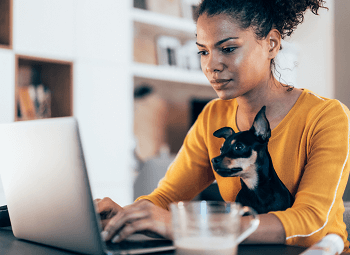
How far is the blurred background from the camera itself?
2211mm

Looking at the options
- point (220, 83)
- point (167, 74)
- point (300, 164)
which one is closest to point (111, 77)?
point (167, 74)

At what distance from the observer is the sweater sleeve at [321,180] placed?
71cm

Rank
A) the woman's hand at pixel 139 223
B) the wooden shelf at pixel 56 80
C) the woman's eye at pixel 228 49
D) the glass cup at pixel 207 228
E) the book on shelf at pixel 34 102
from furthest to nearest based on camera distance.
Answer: the wooden shelf at pixel 56 80 → the book on shelf at pixel 34 102 → the woman's eye at pixel 228 49 → the woman's hand at pixel 139 223 → the glass cup at pixel 207 228

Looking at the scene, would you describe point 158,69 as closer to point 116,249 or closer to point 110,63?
point 110,63

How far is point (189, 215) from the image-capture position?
479 mm

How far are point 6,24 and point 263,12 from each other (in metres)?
1.81

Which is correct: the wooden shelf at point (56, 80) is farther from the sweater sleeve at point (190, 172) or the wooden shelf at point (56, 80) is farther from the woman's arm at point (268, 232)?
the woman's arm at point (268, 232)

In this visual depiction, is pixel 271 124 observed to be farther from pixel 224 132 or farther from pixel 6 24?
pixel 6 24

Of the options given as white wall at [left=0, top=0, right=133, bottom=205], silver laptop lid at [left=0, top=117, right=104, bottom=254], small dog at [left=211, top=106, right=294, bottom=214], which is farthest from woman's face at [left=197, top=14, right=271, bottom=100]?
white wall at [left=0, top=0, right=133, bottom=205]

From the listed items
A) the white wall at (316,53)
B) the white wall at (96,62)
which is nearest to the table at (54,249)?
the white wall at (96,62)

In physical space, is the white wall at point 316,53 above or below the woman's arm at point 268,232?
above

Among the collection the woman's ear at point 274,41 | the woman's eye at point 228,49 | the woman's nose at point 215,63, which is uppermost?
the woman's ear at point 274,41

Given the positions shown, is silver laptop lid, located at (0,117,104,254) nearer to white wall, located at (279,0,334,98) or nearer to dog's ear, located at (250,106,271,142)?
dog's ear, located at (250,106,271,142)

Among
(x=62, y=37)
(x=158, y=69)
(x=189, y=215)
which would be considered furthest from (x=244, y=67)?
(x=158, y=69)
